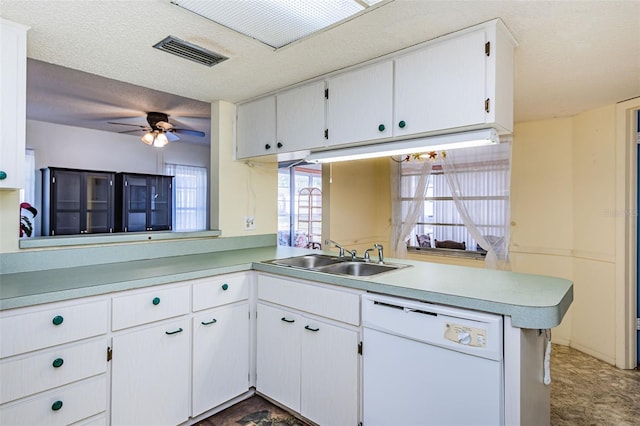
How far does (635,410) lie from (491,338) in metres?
1.80

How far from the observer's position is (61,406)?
1.56m

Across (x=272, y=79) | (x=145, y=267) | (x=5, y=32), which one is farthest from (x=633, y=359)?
(x=5, y=32)

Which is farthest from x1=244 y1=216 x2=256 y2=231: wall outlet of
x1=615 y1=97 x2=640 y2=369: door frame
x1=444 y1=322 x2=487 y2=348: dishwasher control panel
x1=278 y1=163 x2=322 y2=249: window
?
x1=278 y1=163 x2=322 y2=249: window

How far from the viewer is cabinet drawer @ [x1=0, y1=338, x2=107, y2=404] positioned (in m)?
1.43

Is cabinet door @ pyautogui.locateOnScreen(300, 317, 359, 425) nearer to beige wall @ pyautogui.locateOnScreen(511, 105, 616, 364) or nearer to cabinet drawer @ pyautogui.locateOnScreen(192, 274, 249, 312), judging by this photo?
cabinet drawer @ pyautogui.locateOnScreen(192, 274, 249, 312)

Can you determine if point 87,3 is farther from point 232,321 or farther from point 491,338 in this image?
point 491,338

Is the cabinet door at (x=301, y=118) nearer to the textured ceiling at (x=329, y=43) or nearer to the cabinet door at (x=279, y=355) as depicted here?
the textured ceiling at (x=329, y=43)

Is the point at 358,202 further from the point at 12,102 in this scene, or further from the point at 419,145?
the point at 12,102

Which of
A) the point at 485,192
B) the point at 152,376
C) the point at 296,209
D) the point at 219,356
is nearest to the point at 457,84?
the point at 219,356

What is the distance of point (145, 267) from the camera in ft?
6.97

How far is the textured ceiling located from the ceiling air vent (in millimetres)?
39

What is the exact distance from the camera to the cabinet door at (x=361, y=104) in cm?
202

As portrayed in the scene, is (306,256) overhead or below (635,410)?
overhead

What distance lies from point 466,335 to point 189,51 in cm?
→ 198
